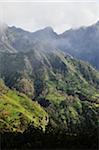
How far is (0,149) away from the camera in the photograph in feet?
157

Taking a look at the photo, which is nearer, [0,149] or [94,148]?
[0,149]

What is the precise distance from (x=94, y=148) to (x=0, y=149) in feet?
42.3

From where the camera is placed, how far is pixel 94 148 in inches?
2012
